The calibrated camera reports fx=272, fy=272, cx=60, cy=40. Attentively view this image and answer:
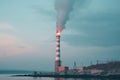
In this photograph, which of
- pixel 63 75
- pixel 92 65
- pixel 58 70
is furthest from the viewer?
pixel 92 65

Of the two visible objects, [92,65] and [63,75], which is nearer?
[63,75]

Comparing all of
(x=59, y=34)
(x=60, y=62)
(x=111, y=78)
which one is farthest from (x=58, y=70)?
(x=111, y=78)

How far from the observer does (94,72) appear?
5791 cm

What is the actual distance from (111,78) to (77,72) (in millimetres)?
10630

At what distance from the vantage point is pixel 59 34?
182 feet

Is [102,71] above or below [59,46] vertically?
below

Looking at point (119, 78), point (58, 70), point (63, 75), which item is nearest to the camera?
point (119, 78)

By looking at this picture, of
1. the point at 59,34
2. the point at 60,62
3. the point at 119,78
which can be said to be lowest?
the point at 119,78

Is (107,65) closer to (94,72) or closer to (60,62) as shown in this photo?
(94,72)

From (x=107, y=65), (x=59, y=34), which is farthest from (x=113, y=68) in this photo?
(x=59, y=34)

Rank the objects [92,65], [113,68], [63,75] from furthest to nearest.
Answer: [92,65]
[113,68]
[63,75]

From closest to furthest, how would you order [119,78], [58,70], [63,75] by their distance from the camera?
[119,78] → [63,75] → [58,70]

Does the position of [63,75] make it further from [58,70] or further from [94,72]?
[94,72]

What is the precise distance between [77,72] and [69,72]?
1689 mm
